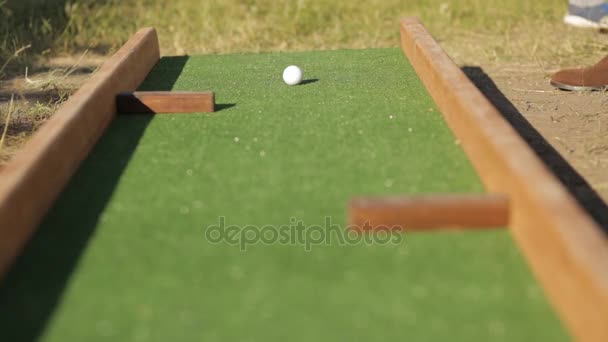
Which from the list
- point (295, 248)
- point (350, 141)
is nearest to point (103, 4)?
point (350, 141)

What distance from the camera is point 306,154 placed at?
14.9 feet

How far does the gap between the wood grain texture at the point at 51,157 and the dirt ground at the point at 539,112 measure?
0.78 meters

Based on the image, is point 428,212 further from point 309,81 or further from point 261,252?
point 309,81

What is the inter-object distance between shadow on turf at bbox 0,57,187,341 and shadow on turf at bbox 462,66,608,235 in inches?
96.5

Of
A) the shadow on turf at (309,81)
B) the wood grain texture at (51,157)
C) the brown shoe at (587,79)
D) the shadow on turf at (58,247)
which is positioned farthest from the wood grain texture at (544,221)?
the brown shoe at (587,79)

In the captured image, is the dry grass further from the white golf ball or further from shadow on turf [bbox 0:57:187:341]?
shadow on turf [bbox 0:57:187:341]

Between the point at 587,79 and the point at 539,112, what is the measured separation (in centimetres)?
79

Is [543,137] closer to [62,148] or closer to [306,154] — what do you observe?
[306,154]

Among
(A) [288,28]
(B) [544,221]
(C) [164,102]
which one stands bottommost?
(A) [288,28]

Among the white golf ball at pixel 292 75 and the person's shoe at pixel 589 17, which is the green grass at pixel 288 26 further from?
the white golf ball at pixel 292 75

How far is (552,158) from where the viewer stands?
17.1ft

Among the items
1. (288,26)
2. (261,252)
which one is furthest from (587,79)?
(261,252)

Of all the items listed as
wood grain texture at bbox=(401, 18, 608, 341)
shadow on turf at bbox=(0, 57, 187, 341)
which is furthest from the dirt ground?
shadow on turf at bbox=(0, 57, 187, 341)

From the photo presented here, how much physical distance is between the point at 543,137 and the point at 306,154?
1.99 m
